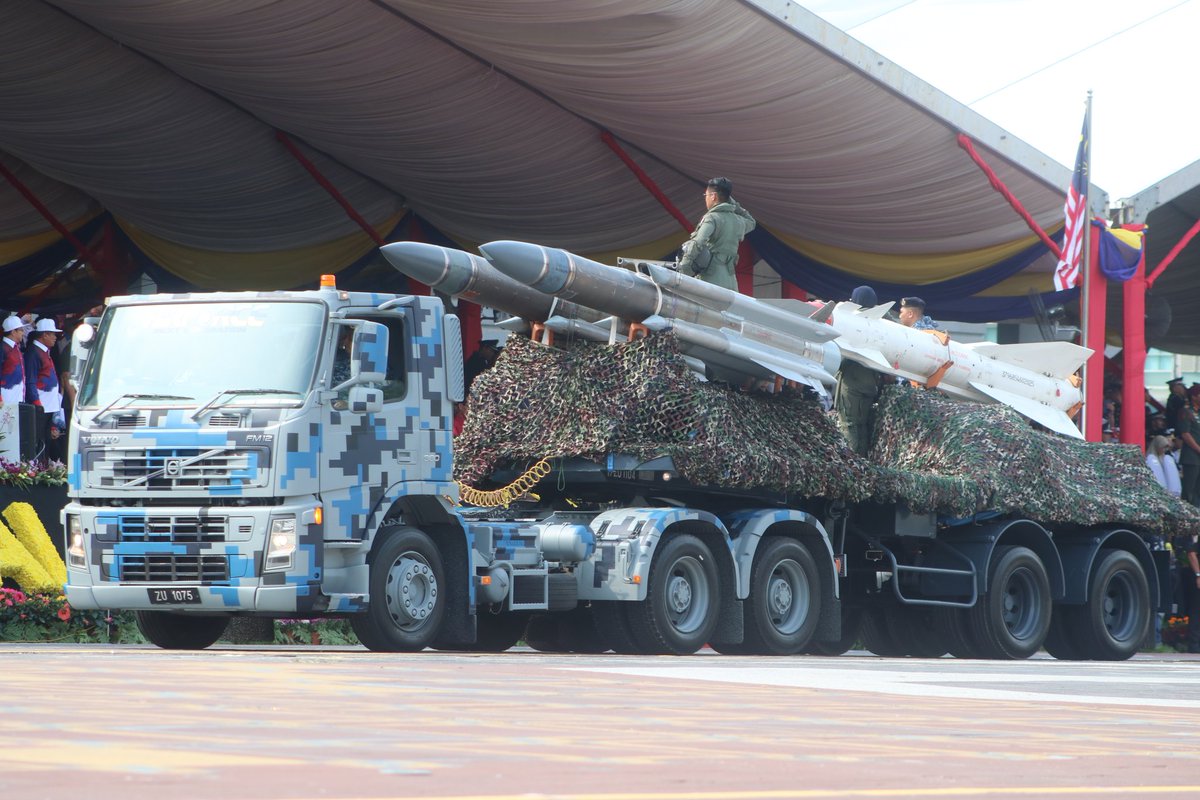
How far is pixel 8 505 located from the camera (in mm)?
15133

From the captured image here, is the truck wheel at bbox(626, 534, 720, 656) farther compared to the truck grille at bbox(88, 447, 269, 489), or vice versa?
the truck wheel at bbox(626, 534, 720, 656)

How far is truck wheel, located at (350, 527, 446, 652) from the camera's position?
11.9 meters

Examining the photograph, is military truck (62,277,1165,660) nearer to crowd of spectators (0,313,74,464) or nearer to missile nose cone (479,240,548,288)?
missile nose cone (479,240,548,288)

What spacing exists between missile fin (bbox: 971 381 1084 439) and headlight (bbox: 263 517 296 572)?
8.77m

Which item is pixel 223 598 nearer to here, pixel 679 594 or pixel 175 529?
pixel 175 529

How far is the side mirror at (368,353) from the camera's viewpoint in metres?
11.7

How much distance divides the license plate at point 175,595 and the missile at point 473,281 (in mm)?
3084

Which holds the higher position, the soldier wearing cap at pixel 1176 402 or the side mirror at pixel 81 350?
the soldier wearing cap at pixel 1176 402

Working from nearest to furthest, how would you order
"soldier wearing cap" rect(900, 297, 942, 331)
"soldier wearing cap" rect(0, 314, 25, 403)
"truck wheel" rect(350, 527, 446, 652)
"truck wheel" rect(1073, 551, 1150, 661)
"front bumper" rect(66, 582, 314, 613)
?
"front bumper" rect(66, 582, 314, 613) → "truck wheel" rect(350, 527, 446, 652) → "truck wheel" rect(1073, 551, 1150, 661) → "soldier wearing cap" rect(900, 297, 942, 331) → "soldier wearing cap" rect(0, 314, 25, 403)

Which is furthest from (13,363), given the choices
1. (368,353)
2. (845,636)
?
(845,636)

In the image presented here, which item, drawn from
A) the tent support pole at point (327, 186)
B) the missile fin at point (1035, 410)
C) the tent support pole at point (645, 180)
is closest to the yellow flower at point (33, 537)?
the missile fin at point (1035, 410)

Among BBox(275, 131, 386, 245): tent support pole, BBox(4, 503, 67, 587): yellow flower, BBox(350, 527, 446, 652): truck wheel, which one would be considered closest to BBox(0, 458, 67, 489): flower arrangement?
BBox(4, 503, 67, 587): yellow flower

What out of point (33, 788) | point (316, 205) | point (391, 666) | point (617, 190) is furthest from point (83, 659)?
point (316, 205)

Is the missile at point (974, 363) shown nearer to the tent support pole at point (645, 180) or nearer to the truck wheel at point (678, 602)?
the truck wheel at point (678, 602)
